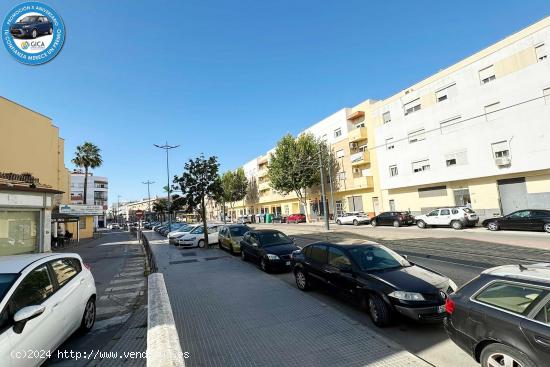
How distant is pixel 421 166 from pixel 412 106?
602 centimetres

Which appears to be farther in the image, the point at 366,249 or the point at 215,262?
the point at 215,262

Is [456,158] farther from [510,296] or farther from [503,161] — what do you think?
[510,296]

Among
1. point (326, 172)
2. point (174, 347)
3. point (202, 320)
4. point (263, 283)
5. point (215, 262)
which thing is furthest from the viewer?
point (326, 172)

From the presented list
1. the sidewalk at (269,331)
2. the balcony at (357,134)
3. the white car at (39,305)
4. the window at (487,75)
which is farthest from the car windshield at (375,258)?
the balcony at (357,134)

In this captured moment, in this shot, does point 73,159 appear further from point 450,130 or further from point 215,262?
point 450,130

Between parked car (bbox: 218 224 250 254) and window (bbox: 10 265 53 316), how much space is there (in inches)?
417

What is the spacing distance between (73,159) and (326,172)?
121 ft

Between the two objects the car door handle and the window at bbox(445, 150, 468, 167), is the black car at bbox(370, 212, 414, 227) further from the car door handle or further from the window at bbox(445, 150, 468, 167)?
the car door handle

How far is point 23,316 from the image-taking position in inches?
139

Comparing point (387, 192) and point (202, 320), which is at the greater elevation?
point (387, 192)

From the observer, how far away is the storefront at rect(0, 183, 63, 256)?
1245cm

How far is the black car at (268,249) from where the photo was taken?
33.8ft

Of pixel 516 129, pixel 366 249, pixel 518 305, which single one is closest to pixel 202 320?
pixel 366 249

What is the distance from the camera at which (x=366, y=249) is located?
6.68 meters
